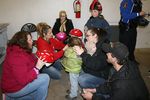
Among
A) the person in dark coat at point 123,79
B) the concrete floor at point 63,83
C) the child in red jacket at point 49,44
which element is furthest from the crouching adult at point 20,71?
the person in dark coat at point 123,79

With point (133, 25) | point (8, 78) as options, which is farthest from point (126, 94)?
point (133, 25)

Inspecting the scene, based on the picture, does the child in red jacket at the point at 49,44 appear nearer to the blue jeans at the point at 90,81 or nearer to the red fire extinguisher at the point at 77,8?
the blue jeans at the point at 90,81

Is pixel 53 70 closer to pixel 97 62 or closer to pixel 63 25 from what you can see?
pixel 97 62

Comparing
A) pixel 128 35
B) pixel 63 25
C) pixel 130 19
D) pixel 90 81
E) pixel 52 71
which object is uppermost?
pixel 130 19

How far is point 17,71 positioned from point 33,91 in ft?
1.29

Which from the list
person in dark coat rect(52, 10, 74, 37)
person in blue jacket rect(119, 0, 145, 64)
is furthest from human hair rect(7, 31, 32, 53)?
person in blue jacket rect(119, 0, 145, 64)

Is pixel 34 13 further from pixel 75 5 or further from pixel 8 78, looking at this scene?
pixel 8 78

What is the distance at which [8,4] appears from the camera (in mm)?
4883

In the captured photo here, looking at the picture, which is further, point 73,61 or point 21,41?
point 73,61

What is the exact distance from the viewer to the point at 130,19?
3883 mm

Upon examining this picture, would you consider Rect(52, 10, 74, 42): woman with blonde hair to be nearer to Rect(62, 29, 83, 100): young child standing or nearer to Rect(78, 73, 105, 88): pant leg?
Rect(62, 29, 83, 100): young child standing

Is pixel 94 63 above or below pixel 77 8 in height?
below

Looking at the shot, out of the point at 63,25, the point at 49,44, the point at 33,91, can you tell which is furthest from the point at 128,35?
the point at 33,91

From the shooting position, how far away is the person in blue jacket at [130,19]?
383 cm
